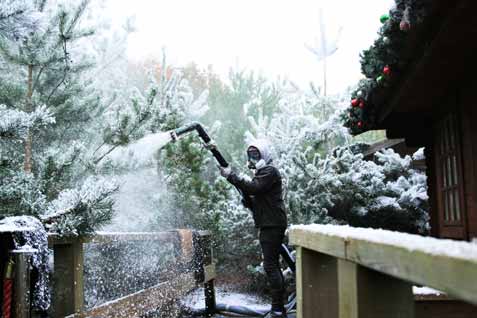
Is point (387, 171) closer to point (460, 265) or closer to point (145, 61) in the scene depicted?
point (460, 265)

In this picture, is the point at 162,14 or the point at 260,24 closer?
the point at 162,14

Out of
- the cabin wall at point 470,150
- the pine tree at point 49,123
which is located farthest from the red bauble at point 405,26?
the pine tree at point 49,123

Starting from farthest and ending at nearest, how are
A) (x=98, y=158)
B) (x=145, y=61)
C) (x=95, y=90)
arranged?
(x=145, y=61), (x=95, y=90), (x=98, y=158)

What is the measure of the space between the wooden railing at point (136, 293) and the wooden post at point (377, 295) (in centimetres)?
241

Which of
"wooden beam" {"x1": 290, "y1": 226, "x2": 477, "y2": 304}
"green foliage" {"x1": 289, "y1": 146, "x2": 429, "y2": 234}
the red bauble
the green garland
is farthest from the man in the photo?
"wooden beam" {"x1": 290, "y1": 226, "x2": 477, "y2": 304}

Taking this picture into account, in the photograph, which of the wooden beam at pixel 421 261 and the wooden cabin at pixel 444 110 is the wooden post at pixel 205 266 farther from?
the wooden beam at pixel 421 261

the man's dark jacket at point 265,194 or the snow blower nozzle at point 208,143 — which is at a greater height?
the snow blower nozzle at point 208,143

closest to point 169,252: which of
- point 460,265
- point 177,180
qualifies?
point 177,180

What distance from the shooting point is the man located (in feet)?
17.7

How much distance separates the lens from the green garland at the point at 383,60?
3393mm

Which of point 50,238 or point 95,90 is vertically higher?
point 95,90

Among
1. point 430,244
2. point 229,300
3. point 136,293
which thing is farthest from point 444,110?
point 430,244

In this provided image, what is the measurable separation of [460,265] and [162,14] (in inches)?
1516

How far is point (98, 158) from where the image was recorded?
552cm
